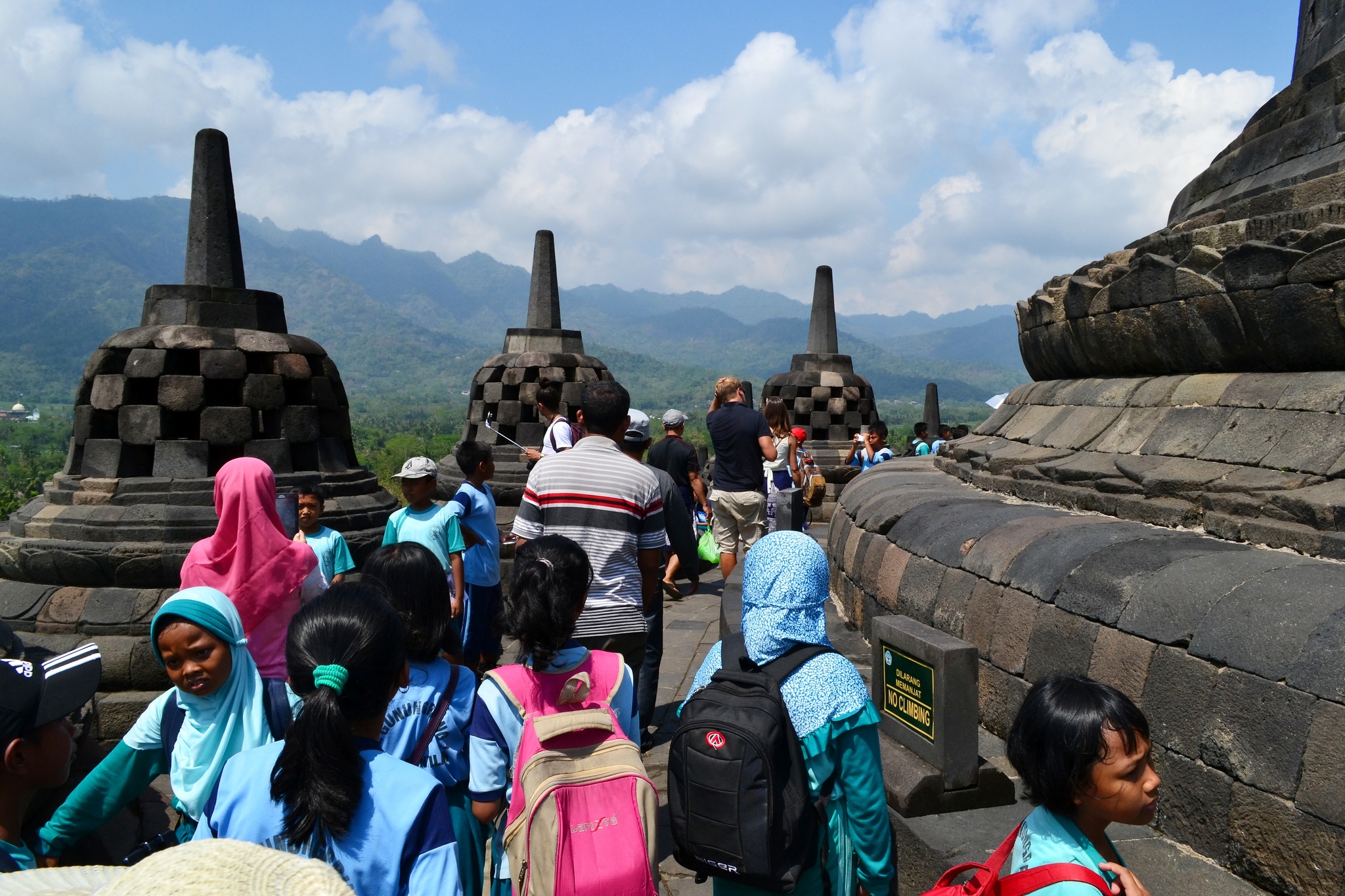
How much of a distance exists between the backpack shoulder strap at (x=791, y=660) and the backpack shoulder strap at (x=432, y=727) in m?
0.80

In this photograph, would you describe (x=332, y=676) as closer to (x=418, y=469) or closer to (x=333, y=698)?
(x=333, y=698)

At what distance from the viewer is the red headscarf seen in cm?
325

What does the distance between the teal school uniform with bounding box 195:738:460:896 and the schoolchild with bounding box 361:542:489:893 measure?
1.60 feet

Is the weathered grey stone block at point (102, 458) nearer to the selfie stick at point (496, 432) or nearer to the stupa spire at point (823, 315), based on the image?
the selfie stick at point (496, 432)

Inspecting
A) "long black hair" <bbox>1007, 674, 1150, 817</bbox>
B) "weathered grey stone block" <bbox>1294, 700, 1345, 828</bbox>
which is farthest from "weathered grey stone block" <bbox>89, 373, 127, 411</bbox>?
"weathered grey stone block" <bbox>1294, 700, 1345, 828</bbox>

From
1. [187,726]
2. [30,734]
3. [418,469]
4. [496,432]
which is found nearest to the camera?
[30,734]

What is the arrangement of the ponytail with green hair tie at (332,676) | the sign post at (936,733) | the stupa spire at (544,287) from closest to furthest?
the ponytail with green hair tie at (332,676) → the sign post at (936,733) → the stupa spire at (544,287)

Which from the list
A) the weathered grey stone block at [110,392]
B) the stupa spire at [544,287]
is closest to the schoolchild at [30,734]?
the weathered grey stone block at [110,392]

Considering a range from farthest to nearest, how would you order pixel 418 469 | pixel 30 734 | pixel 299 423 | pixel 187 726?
pixel 299 423 → pixel 418 469 → pixel 187 726 → pixel 30 734

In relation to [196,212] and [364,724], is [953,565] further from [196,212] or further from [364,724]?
[196,212]

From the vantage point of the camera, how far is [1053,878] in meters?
1.54

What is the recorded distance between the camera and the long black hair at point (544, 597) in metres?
2.24

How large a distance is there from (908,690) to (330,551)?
2.83 m

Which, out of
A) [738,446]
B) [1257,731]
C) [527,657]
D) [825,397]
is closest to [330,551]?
[527,657]
